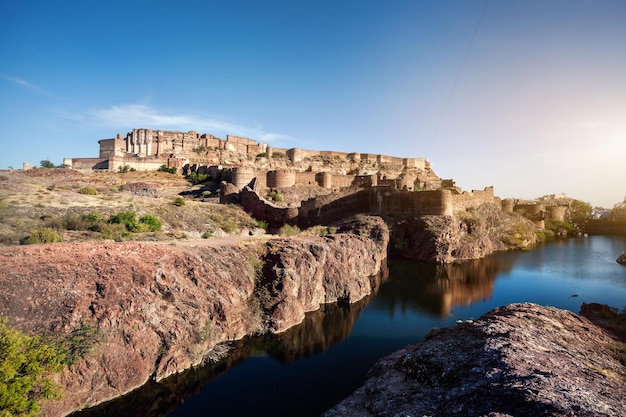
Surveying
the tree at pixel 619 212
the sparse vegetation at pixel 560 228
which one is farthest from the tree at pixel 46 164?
the tree at pixel 619 212

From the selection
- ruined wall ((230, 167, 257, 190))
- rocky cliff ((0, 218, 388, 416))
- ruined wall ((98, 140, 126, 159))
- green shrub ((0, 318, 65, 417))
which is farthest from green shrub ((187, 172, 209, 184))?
green shrub ((0, 318, 65, 417))

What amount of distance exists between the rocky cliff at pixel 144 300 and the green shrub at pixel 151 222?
336 inches

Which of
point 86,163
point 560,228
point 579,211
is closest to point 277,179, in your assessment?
point 86,163

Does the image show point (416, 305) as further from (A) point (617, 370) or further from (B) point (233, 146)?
(B) point (233, 146)

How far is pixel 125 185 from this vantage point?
3762 centimetres

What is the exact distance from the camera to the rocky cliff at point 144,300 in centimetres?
953

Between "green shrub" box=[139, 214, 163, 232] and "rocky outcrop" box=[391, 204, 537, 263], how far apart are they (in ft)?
78.2

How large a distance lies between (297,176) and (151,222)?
24.2m

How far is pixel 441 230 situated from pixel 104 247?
30064 mm

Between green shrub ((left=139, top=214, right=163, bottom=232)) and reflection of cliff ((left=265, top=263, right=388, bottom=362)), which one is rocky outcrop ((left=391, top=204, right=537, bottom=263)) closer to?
reflection of cliff ((left=265, top=263, right=388, bottom=362))

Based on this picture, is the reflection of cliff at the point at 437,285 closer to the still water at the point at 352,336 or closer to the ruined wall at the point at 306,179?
the still water at the point at 352,336

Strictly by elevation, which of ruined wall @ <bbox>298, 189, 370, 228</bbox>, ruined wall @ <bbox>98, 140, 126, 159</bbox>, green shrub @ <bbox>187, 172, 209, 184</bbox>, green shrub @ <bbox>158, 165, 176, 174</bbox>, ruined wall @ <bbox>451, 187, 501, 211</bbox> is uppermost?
ruined wall @ <bbox>98, 140, 126, 159</bbox>

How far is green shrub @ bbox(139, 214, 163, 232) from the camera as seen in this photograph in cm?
2248

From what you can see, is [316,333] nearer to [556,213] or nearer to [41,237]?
[41,237]
